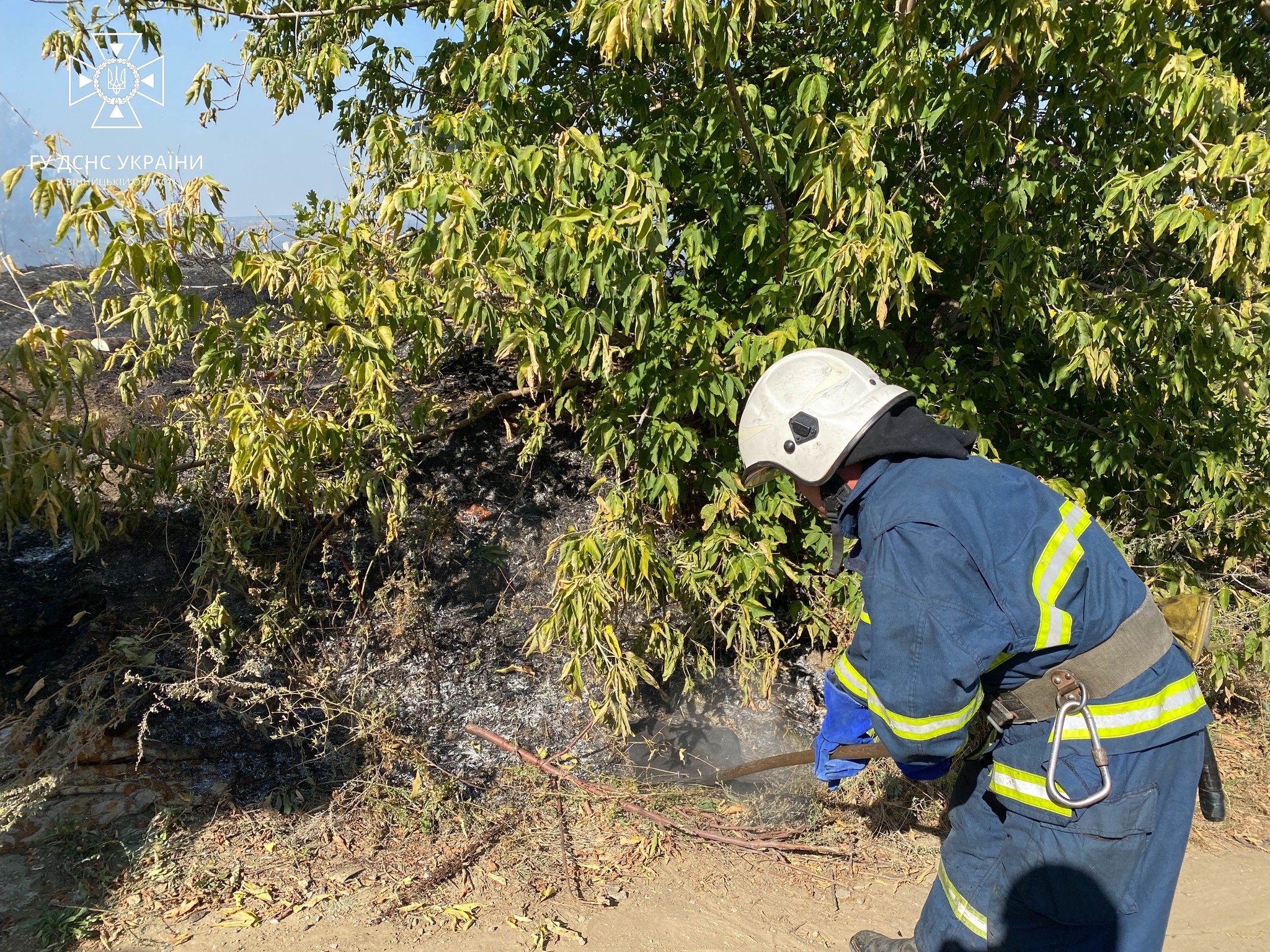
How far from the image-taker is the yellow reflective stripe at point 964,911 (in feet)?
7.25

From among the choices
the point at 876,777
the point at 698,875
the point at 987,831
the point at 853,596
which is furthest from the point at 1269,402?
the point at 698,875

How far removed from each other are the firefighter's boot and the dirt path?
20 centimetres

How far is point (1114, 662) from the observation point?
2025 millimetres

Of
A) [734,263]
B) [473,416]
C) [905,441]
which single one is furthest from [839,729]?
[473,416]

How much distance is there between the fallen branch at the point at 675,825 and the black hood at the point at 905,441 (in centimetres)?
221

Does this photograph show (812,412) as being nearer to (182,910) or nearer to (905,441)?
(905,441)

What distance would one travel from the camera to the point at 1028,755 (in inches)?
83.7

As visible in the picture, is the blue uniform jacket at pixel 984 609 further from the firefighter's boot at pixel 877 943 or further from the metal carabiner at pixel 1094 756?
the firefighter's boot at pixel 877 943

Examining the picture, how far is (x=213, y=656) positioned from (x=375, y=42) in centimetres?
310

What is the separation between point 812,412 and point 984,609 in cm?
58

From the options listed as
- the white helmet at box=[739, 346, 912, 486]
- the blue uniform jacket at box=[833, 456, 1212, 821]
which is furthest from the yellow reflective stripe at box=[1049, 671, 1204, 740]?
the white helmet at box=[739, 346, 912, 486]

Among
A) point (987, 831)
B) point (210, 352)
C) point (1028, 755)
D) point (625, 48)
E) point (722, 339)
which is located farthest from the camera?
point (722, 339)

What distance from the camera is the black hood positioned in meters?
2.03

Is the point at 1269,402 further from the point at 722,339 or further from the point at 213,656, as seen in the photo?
the point at 213,656
